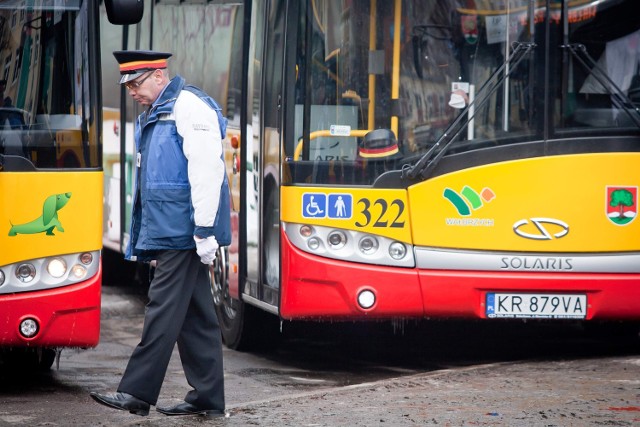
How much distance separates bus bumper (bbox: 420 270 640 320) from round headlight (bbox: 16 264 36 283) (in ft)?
7.50

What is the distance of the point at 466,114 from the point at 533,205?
26.1 inches

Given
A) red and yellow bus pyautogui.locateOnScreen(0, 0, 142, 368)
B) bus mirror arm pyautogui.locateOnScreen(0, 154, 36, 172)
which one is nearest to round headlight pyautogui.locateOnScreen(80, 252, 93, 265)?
red and yellow bus pyautogui.locateOnScreen(0, 0, 142, 368)

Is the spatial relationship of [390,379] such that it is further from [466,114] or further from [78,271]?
[78,271]

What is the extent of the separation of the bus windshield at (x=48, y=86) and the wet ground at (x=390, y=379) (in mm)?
1342

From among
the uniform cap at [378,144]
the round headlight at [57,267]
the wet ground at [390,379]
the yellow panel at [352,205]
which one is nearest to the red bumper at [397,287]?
the yellow panel at [352,205]

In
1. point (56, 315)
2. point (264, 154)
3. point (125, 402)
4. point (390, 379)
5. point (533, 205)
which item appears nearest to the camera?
point (125, 402)

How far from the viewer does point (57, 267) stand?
26.3ft

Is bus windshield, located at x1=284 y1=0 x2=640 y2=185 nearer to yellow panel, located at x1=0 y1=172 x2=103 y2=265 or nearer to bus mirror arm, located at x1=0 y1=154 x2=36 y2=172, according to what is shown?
yellow panel, located at x1=0 y1=172 x2=103 y2=265

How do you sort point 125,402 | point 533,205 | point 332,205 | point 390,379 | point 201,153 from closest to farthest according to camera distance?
point 201,153
point 125,402
point 390,379
point 332,205
point 533,205

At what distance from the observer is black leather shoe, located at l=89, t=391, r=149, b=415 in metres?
7.09

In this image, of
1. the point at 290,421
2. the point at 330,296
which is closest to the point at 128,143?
the point at 330,296

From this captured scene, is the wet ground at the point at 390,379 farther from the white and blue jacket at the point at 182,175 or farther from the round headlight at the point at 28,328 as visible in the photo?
the white and blue jacket at the point at 182,175

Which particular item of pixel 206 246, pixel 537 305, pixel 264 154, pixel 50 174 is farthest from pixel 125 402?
pixel 537 305

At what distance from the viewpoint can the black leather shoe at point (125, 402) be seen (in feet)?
23.2
